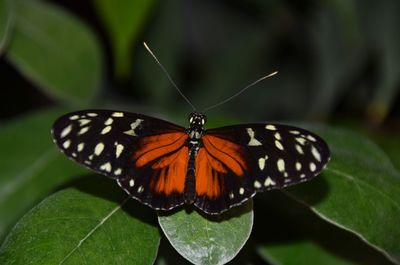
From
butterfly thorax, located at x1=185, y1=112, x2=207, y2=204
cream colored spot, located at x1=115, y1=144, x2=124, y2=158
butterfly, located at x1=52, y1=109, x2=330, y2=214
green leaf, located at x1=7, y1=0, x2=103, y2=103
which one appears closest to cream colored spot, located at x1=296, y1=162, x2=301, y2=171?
butterfly, located at x1=52, y1=109, x2=330, y2=214

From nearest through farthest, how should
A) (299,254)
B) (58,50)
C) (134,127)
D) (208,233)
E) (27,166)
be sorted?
1. (208,233)
2. (134,127)
3. (299,254)
4. (27,166)
5. (58,50)

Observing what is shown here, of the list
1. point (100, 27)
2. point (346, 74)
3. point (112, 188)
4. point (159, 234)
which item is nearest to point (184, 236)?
point (159, 234)

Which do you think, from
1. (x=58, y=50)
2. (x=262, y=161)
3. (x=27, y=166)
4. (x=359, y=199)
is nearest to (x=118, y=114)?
(x=262, y=161)

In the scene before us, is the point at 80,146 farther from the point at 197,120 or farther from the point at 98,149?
the point at 197,120

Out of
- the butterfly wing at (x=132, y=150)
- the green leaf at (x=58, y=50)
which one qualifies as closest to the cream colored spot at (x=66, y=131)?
the butterfly wing at (x=132, y=150)

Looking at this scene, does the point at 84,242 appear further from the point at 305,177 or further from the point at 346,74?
the point at 346,74

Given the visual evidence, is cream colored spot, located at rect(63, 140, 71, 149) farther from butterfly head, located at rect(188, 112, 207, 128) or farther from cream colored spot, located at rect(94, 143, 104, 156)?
butterfly head, located at rect(188, 112, 207, 128)

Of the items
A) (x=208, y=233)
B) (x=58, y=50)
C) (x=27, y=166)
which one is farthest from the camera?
(x=58, y=50)
